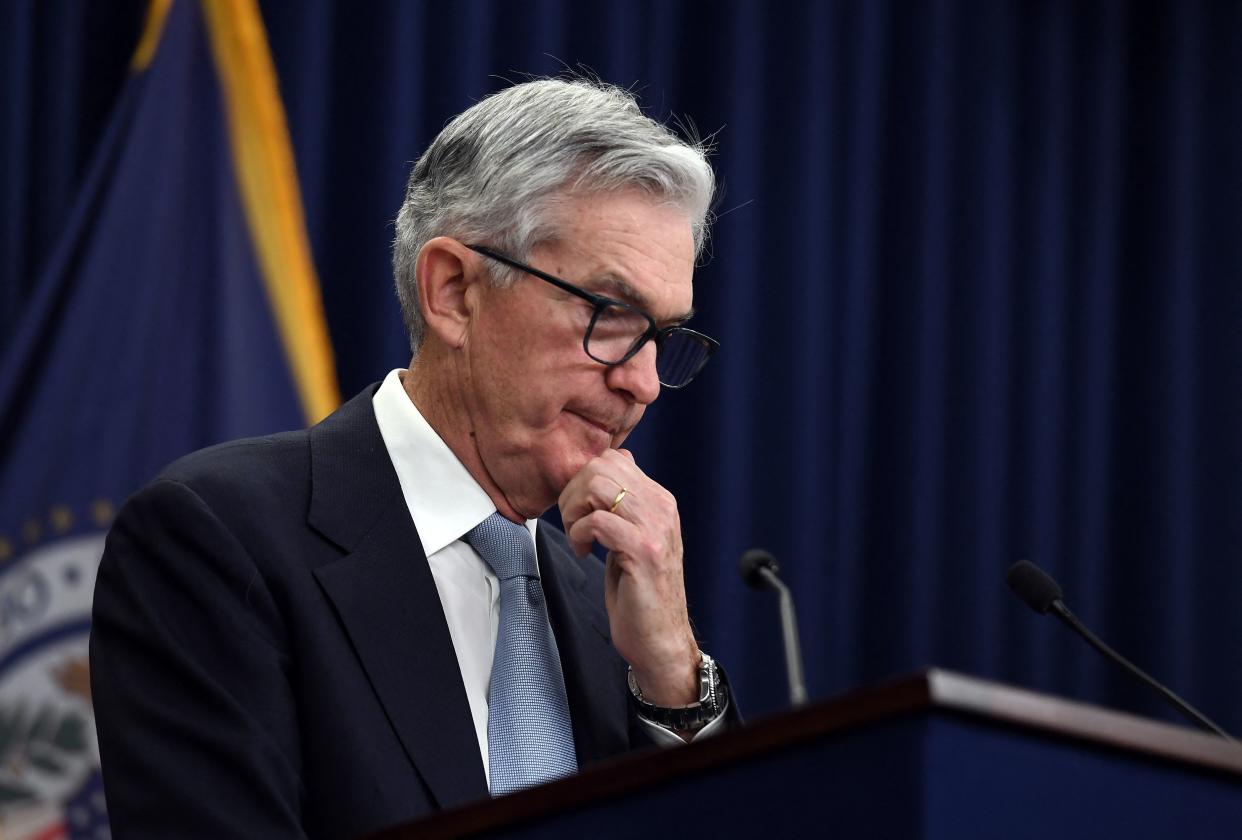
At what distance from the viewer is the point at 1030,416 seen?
3941 millimetres

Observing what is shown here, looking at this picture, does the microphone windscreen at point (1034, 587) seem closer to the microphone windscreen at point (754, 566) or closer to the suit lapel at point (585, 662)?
the microphone windscreen at point (754, 566)

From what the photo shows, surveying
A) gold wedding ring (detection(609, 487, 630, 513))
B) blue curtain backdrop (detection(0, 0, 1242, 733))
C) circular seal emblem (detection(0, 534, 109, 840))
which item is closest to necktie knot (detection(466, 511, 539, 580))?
gold wedding ring (detection(609, 487, 630, 513))

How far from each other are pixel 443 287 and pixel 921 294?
2.30 metres

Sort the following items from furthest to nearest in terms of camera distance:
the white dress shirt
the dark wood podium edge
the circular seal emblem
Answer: the circular seal emblem
the white dress shirt
the dark wood podium edge

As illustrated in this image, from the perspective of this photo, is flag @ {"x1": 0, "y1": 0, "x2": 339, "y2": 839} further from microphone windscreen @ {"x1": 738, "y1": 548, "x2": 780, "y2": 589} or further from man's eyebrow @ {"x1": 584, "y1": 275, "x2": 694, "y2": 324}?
man's eyebrow @ {"x1": 584, "y1": 275, "x2": 694, "y2": 324}

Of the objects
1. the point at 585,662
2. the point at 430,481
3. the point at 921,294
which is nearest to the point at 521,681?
the point at 585,662

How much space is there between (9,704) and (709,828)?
186cm

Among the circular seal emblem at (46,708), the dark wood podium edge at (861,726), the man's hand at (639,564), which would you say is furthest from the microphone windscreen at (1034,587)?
the circular seal emblem at (46,708)

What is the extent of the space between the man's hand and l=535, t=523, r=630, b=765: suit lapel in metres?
0.04

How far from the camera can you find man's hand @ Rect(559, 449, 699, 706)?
5.48 feet

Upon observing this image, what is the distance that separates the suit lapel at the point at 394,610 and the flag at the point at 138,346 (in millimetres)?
1005

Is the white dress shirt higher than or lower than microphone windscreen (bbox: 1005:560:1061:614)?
higher

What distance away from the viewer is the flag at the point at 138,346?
2.40m

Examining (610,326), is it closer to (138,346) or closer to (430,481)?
(430,481)
